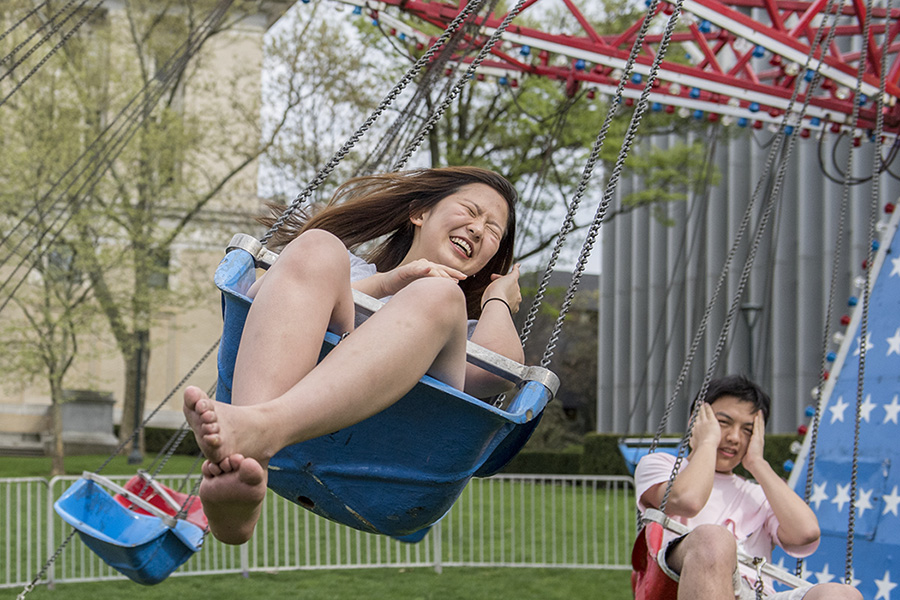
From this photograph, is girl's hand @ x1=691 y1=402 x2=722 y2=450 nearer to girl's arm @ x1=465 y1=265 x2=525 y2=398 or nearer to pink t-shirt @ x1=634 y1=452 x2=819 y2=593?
pink t-shirt @ x1=634 y1=452 x2=819 y2=593

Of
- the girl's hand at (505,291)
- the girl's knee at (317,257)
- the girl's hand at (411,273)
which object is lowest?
the girl's knee at (317,257)

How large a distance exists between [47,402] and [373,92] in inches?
422

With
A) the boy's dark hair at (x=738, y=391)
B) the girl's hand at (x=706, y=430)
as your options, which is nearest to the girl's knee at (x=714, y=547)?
the girl's hand at (x=706, y=430)

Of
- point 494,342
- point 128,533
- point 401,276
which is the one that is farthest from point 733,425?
point 128,533

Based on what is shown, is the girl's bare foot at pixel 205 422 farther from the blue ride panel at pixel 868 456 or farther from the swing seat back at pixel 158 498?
the swing seat back at pixel 158 498

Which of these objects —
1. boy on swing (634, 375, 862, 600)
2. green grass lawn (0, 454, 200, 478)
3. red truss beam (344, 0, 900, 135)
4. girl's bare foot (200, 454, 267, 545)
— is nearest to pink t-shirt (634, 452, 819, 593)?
boy on swing (634, 375, 862, 600)

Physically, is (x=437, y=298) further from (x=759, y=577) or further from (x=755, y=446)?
(x=755, y=446)

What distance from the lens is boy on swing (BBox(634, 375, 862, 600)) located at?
2.87m

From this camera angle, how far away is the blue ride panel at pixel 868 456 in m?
4.10

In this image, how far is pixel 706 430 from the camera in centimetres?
303

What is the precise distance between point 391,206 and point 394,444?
772 millimetres

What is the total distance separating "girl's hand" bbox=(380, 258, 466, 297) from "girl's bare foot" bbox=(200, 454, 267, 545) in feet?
2.29

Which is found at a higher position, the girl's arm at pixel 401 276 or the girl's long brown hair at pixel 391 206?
the girl's long brown hair at pixel 391 206

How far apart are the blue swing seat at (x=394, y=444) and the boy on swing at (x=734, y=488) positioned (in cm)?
86
